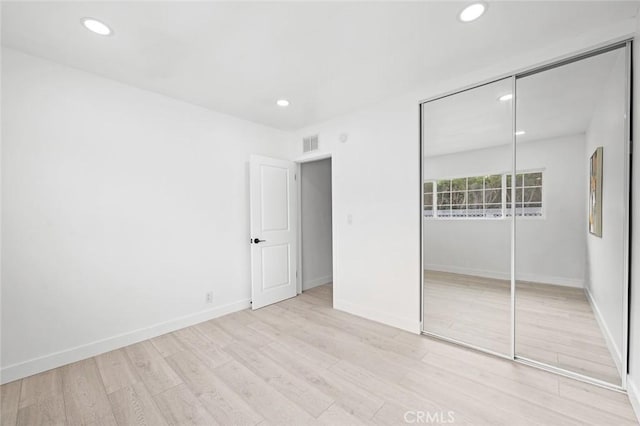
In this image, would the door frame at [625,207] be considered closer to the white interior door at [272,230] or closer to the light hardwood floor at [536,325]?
the light hardwood floor at [536,325]

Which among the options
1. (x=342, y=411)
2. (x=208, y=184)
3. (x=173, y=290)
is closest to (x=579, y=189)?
(x=342, y=411)

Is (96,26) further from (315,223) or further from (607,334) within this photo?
(607,334)

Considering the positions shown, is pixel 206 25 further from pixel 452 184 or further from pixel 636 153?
pixel 636 153

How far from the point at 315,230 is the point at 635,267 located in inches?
143

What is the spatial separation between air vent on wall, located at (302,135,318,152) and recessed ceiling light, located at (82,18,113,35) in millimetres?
2423

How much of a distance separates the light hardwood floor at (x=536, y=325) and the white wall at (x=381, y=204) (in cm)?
36

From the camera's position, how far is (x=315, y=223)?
4660 millimetres

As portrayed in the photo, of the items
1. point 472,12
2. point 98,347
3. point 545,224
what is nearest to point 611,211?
point 545,224

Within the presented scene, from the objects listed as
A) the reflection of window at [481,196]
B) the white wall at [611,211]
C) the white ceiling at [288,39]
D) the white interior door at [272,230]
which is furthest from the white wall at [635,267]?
the white interior door at [272,230]

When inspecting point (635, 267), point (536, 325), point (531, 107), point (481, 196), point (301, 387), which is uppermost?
point (531, 107)

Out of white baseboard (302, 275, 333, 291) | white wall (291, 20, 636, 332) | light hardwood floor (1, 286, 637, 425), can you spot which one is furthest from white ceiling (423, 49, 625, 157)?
white baseboard (302, 275, 333, 291)

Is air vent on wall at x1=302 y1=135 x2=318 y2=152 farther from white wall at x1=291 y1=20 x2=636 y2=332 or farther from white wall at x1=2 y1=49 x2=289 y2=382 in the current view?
white wall at x1=2 y1=49 x2=289 y2=382

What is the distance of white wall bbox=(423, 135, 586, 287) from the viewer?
219cm

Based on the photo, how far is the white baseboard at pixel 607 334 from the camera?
→ 6.46 feet
